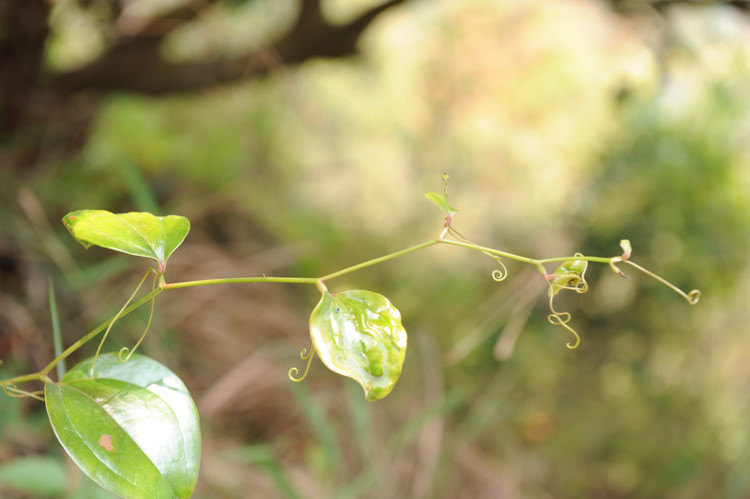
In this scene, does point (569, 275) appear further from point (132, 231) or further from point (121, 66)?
point (121, 66)

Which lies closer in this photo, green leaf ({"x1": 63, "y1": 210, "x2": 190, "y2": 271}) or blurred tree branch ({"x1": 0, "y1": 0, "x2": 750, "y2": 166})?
green leaf ({"x1": 63, "y1": 210, "x2": 190, "y2": 271})

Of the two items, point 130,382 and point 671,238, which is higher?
point 130,382

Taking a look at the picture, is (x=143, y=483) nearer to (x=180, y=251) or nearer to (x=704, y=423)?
(x=180, y=251)

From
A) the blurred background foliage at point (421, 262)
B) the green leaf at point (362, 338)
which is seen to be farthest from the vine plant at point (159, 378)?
the blurred background foliage at point (421, 262)

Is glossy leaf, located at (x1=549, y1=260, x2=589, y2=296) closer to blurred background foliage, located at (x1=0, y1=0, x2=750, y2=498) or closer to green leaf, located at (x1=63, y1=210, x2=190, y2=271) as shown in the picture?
green leaf, located at (x1=63, y1=210, x2=190, y2=271)

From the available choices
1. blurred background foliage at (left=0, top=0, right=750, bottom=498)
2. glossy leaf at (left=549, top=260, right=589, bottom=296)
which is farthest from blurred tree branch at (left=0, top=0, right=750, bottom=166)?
glossy leaf at (left=549, top=260, right=589, bottom=296)

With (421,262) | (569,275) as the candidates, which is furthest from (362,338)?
(421,262)

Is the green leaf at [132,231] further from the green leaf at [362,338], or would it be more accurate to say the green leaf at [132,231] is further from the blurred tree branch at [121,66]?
the blurred tree branch at [121,66]

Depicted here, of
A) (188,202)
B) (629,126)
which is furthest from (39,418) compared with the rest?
(629,126)
